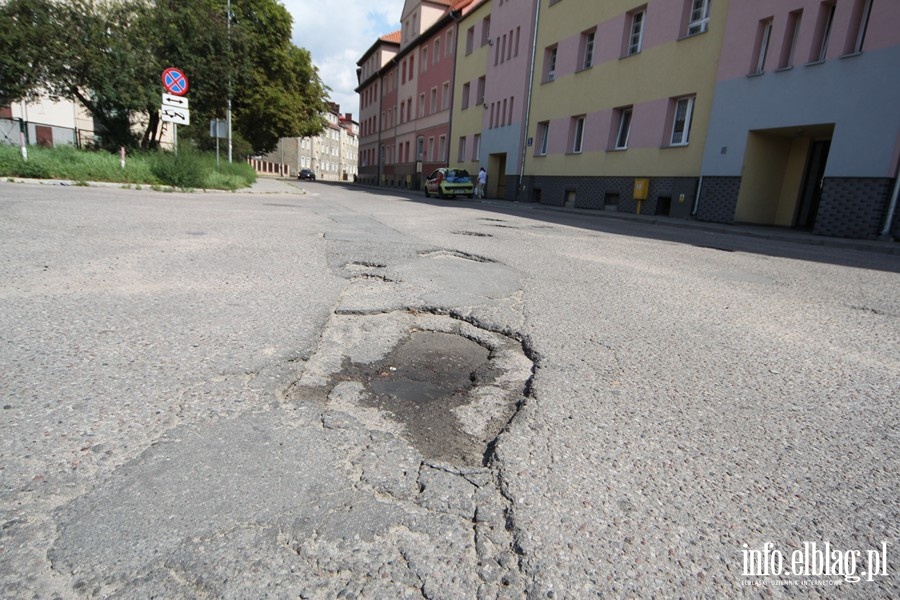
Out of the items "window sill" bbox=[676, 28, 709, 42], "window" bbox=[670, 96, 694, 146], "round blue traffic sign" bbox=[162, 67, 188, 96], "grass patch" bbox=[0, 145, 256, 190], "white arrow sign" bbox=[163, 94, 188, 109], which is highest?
"window sill" bbox=[676, 28, 709, 42]

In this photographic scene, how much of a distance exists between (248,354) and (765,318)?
13.4 ft

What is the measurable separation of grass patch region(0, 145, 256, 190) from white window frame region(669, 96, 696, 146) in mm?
16173

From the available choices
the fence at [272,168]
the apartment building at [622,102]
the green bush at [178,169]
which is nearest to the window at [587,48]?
the apartment building at [622,102]

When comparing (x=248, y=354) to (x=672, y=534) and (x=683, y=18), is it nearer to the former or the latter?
(x=672, y=534)

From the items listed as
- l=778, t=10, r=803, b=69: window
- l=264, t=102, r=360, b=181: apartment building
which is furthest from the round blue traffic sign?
l=264, t=102, r=360, b=181: apartment building

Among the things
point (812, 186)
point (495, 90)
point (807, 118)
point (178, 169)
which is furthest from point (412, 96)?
point (807, 118)

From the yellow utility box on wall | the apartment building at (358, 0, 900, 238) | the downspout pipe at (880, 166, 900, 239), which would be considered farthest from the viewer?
the yellow utility box on wall

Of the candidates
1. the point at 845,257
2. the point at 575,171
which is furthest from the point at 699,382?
the point at 575,171

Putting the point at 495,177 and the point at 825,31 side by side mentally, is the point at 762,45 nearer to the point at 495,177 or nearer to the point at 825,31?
the point at 825,31

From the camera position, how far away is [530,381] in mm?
2676

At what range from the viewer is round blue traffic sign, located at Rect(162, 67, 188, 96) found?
1381 cm

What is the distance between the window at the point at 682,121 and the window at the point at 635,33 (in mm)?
3279

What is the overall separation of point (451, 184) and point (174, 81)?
15.2 metres

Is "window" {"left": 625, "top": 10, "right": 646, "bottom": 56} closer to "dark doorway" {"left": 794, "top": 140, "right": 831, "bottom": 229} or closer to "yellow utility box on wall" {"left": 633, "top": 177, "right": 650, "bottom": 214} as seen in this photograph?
"yellow utility box on wall" {"left": 633, "top": 177, "right": 650, "bottom": 214}
